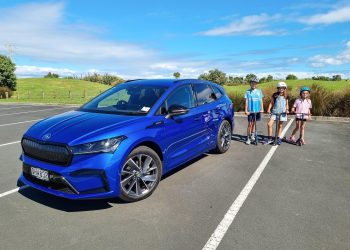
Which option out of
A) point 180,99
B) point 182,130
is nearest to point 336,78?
point 180,99

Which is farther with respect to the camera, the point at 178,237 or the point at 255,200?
the point at 255,200

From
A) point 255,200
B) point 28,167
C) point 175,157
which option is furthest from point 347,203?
point 28,167

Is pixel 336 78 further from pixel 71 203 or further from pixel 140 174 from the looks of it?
pixel 71 203

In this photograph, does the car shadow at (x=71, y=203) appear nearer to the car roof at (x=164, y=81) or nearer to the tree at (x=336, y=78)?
the car roof at (x=164, y=81)

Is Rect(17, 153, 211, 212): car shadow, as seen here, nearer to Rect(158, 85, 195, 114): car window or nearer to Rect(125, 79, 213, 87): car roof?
Rect(158, 85, 195, 114): car window

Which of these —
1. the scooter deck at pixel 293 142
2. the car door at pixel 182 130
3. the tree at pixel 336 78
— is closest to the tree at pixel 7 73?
the tree at pixel 336 78

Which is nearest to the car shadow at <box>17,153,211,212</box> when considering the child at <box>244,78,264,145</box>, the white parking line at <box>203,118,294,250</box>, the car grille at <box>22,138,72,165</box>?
the car grille at <box>22,138,72,165</box>

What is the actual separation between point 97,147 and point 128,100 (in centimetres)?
160

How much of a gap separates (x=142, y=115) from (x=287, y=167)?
3.28m

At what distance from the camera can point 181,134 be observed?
528 centimetres

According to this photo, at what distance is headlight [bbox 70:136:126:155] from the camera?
12.8 feet

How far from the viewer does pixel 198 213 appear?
414cm

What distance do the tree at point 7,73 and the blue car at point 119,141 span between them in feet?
148

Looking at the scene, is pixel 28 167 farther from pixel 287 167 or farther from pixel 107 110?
pixel 287 167
